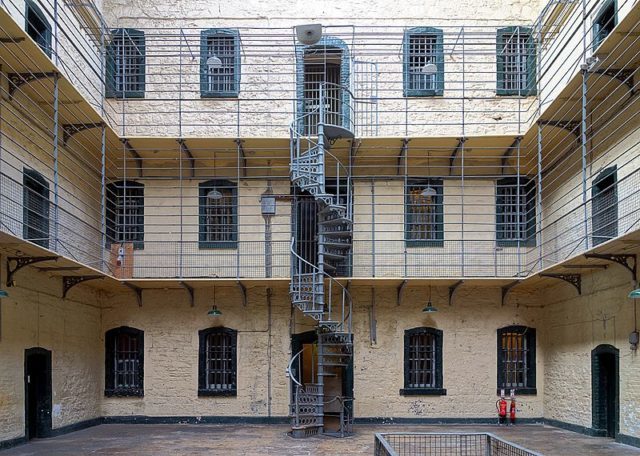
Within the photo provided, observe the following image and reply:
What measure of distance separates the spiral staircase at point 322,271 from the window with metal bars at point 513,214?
3305 millimetres

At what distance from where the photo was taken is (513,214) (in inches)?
577

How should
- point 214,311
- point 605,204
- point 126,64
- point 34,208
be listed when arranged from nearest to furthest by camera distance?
point 34,208
point 605,204
point 214,311
point 126,64

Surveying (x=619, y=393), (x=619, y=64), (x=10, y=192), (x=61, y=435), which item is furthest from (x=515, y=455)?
(x=61, y=435)

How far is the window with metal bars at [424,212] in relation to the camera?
583 inches

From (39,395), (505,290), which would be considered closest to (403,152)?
(505,290)

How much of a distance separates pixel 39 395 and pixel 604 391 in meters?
10.1

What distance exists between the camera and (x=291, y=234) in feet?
47.5

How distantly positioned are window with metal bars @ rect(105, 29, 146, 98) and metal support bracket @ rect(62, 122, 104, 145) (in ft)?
6.92

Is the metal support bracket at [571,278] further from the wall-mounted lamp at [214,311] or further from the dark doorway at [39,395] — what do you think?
the dark doorway at [39,395]

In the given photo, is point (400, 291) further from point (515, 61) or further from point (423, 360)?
point (515, 61)

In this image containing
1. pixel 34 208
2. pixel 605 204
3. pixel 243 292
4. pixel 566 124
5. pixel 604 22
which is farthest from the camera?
pixel 243 292

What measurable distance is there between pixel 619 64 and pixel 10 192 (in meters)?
9.50

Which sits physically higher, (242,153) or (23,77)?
(23,77)

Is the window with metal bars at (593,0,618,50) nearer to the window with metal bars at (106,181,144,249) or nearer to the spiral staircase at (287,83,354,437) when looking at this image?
the spiral staircase at (287,83,354,437)
